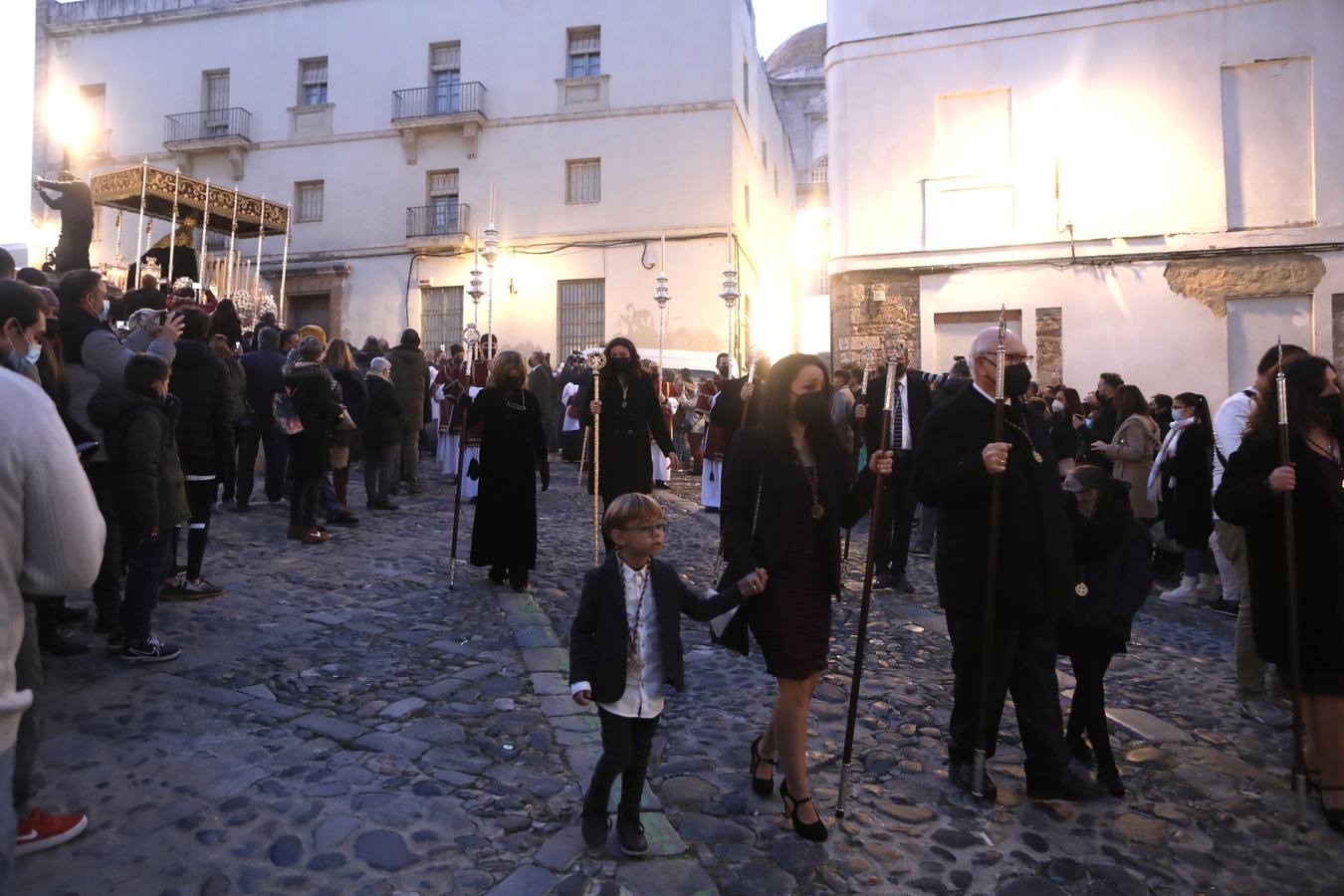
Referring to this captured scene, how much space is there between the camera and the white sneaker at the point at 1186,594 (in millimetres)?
7809

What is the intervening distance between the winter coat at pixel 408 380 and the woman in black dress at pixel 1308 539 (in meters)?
9.45

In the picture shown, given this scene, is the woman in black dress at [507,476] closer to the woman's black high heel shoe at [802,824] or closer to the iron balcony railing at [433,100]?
the woman's black high heel shoe at [802,824]

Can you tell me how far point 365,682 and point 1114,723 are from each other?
13.4 ft

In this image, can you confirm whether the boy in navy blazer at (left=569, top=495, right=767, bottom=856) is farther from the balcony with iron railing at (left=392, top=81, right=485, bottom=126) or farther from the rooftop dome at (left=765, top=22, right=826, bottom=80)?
the rooftop dome at (left=765, top=22, right=826, bottom=80)

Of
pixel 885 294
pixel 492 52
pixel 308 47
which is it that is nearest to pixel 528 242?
pixel 492 52

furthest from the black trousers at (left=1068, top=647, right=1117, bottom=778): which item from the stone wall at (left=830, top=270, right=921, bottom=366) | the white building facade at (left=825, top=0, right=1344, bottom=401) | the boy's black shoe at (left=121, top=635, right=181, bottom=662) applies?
the white building facade at (left=825, top=0, right=1344, bottom=401)

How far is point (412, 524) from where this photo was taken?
9820 millimetres

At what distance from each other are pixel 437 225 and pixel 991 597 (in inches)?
932

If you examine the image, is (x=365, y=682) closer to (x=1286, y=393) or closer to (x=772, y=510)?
(x=772, y=510)

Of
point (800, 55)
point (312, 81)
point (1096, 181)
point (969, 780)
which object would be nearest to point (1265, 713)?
point (969, 780)

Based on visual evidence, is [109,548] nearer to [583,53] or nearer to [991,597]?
[991,597]

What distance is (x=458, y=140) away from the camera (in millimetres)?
24844

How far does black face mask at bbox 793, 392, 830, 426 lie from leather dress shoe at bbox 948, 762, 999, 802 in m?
1.70

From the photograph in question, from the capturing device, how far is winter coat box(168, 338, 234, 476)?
20.2 feet
